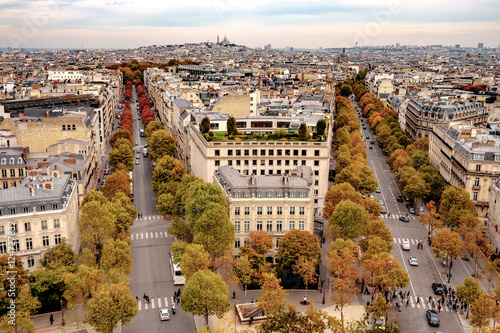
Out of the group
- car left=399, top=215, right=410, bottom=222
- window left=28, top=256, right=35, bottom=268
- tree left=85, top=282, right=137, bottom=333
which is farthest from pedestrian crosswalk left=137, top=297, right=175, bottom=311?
car left=399, top=215, right=410, bottom=222

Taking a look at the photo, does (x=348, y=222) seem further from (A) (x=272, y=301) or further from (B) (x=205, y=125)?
(B) (x=205, y=125)

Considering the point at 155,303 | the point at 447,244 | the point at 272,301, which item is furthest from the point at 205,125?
the point at 272,301

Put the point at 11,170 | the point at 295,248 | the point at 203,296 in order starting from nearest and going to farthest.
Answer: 1. the point at 203,296
2. the point at 295,248
3. the point at 11,170

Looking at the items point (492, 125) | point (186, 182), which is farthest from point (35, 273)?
point (492, 125)

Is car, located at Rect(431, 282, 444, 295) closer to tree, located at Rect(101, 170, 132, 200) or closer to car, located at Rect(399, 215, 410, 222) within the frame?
car, located at Rect(399, 215, 410, 222)

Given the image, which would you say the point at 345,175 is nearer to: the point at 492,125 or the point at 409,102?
the point at 492,125
